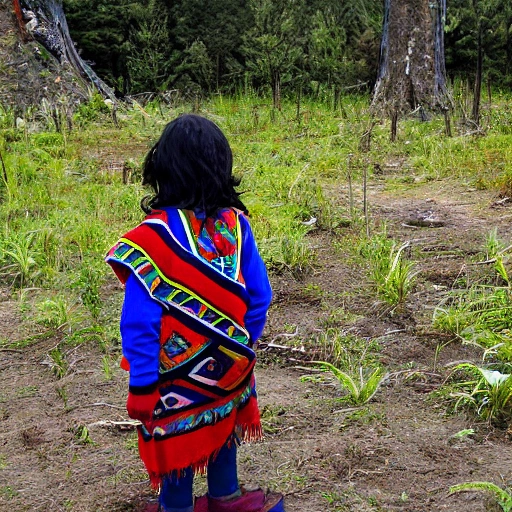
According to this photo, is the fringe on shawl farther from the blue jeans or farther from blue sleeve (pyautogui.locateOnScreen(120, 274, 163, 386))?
blue sleeve (pyautogui.locateOnScreen(120, 274, 163, 386))

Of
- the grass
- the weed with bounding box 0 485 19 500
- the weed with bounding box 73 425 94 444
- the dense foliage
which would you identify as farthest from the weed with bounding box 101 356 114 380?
the dense foliage

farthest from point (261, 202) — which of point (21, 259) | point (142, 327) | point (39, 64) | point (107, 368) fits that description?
point (39, 64)

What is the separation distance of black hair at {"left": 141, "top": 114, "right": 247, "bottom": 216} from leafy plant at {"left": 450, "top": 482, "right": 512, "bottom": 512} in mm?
1304

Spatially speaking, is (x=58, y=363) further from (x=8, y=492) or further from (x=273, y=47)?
(x=273, y=47)

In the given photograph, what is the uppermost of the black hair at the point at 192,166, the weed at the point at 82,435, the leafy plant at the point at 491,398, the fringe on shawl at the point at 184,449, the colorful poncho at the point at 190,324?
the black hair at the point at 192,166

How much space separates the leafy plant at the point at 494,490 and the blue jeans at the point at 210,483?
792 millimetres

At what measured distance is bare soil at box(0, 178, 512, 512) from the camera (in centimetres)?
291

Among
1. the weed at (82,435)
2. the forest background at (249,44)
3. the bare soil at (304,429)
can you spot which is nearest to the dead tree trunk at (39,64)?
the forest background at (249,44)

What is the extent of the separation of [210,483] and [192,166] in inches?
41.0

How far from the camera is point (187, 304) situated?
7.38 feet

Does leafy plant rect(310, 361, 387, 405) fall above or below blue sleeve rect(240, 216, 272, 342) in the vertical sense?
below

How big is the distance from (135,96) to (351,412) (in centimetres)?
905

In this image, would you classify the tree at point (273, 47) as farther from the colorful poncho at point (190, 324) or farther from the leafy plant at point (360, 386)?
the colorful poncho at point (190, 324)

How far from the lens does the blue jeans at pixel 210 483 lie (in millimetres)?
2410
